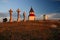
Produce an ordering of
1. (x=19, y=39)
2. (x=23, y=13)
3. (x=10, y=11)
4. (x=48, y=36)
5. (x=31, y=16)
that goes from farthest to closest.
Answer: (x=31, y=16)
(x=23, y=13)
(x=10, y=11)
(x=48, y=36)
(x=19, y=39)

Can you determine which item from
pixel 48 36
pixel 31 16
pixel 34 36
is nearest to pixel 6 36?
pixel 34 36

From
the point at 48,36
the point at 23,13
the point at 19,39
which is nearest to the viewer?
the point at 19,39

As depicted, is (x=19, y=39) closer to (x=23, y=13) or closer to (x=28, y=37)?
(x=28, y=37)

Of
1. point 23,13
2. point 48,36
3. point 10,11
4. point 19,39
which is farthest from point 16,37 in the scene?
point 23,13

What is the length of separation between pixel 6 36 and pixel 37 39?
10.4ft

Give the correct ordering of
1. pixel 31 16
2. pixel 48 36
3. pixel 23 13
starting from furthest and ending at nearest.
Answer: pixel 31 16 → pixel 23 13 → pixel 48 36

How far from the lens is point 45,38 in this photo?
18.9 meters

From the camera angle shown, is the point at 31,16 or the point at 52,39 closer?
the point at 52,39

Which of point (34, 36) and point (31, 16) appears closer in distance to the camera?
point (34, 36)

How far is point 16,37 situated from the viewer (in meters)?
18.9

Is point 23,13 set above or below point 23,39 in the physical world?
above

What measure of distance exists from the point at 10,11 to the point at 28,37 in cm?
2660

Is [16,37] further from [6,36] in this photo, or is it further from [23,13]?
[23,13]

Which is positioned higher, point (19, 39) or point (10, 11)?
point (10, 11)
